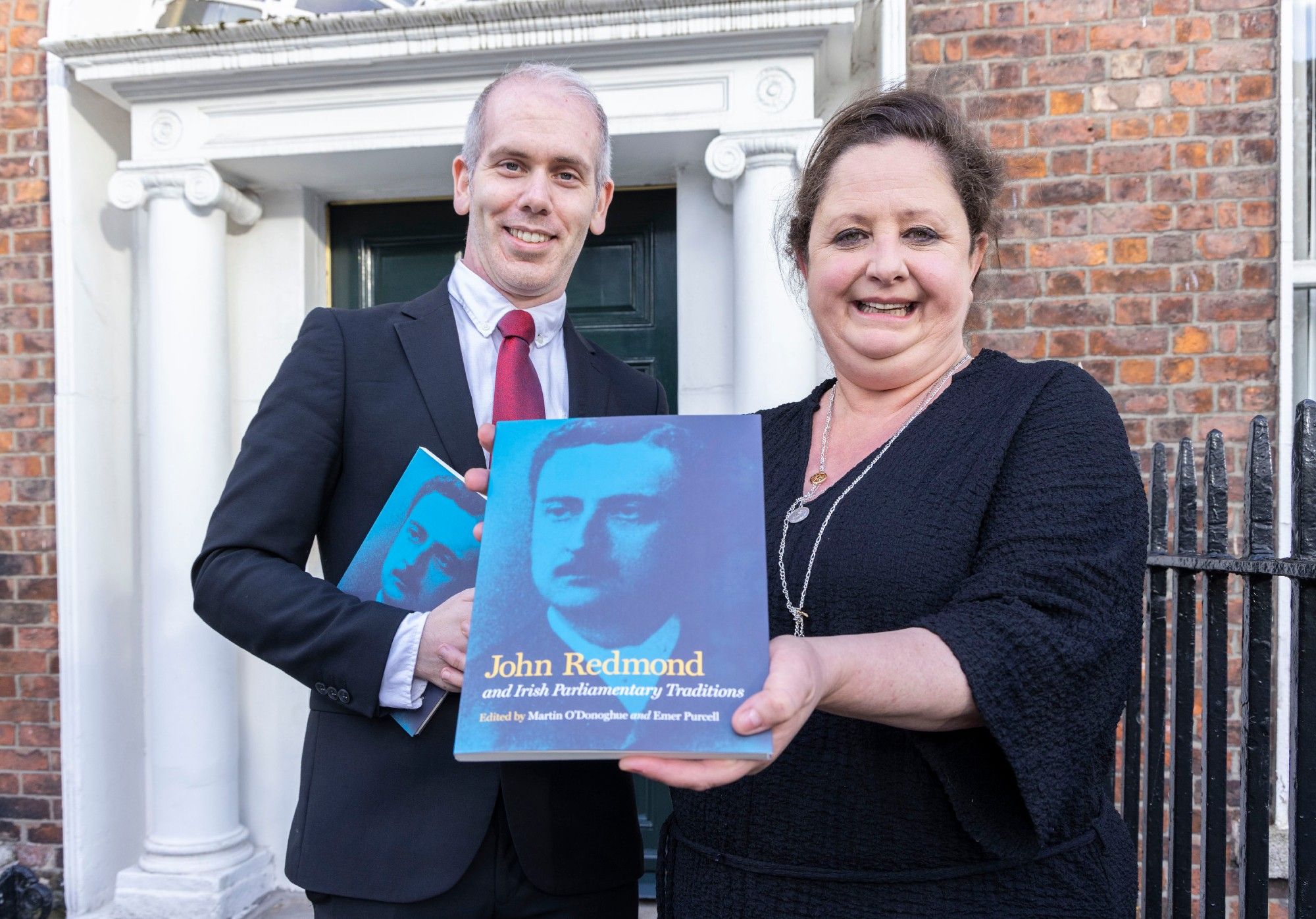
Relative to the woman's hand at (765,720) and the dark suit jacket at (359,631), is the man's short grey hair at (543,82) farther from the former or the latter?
the woman's hand at (765,720)

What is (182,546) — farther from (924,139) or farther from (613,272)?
(924,139)

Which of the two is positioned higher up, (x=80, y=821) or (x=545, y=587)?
(x=545, y=587)

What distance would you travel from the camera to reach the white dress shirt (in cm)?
175

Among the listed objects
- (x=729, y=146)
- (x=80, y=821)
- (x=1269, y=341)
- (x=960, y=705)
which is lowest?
(x=80, y=821)

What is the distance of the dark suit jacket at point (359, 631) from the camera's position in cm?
146

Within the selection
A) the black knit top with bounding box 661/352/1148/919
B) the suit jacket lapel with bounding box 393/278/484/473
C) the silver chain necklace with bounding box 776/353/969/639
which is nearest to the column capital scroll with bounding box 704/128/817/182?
the suit jacket lapel with bounding box 393/278/484/473

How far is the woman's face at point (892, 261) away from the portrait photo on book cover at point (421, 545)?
2.20 ft

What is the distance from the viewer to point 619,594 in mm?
1034

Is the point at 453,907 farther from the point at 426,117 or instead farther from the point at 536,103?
the point at 426,117

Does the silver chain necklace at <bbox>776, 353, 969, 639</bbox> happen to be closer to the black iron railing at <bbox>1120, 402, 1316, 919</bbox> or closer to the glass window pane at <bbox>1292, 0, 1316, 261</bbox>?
the black iron railing at <bbox>1120, 402, 1316, 919</bbox>

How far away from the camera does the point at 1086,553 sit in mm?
1145

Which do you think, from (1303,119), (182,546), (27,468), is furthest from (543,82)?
(27,468)

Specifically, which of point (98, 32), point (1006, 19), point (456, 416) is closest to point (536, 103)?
point (456, 416)

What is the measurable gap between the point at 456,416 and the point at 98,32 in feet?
9.38
